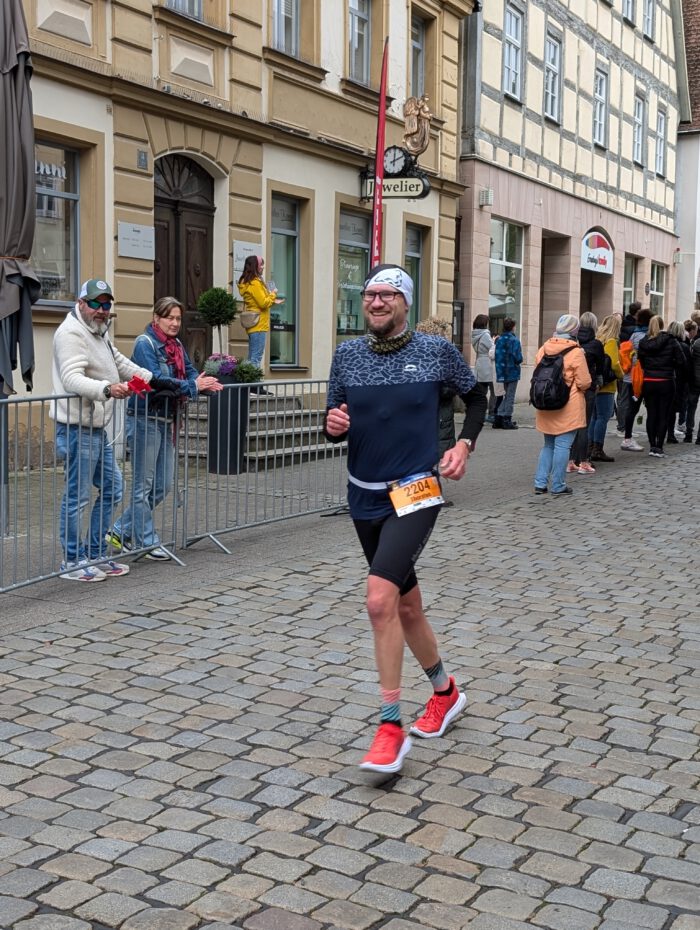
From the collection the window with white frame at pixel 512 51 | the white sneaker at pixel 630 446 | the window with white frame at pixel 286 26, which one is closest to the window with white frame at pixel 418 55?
the window with white frame at pixel 512 51

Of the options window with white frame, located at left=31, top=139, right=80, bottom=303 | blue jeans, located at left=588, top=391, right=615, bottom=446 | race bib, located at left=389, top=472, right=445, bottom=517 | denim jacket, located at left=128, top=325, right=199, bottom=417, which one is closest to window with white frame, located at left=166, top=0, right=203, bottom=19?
window with white frame, located at left=31, top=139, right=80, bottom=303

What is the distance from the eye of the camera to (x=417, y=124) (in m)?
18.7

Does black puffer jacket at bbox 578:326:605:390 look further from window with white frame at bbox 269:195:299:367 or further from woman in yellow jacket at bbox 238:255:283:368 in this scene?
window with white frame at bbox 269:195:299:367

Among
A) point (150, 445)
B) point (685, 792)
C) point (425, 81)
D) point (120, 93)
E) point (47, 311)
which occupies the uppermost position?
point (425, 81)

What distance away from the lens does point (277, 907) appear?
11.3 feet

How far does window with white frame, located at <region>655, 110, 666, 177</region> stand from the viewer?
3409 cm

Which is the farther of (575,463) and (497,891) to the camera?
(575,463)

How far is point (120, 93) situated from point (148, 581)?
7320 mm

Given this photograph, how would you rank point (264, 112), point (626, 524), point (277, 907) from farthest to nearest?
point (264, 112) < point (626, 524) < point (277, 907)

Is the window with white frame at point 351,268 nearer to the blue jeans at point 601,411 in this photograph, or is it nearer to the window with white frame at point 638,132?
the blue jeans at point 601,411

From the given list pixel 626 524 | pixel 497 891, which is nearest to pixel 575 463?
pixel 626 524

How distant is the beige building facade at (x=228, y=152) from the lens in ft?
42.1

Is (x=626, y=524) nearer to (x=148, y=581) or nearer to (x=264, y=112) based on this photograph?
(x=148, y=581)

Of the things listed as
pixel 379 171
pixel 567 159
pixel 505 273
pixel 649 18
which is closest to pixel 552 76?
pixel 567 159
